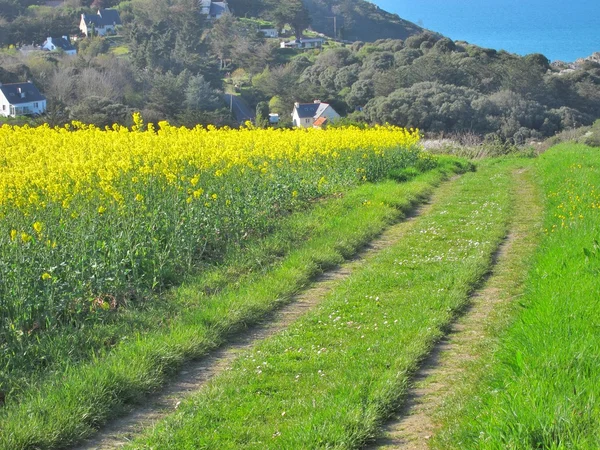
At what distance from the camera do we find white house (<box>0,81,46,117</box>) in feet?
125

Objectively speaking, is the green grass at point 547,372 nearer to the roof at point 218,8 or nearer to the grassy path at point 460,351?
the grassy path at point 460,351

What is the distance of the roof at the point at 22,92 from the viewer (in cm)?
3916

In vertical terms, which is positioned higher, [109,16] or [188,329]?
[109,16]

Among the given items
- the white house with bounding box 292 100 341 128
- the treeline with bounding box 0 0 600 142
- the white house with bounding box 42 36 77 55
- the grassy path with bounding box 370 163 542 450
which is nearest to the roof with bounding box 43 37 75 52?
the white house with bounding box 42 36 77 55

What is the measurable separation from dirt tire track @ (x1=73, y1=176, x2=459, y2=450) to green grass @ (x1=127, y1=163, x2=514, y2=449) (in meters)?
0.17

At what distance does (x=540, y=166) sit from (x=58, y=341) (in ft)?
58.2

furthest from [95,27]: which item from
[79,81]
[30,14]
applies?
[79,81]

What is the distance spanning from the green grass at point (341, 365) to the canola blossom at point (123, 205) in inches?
79.3

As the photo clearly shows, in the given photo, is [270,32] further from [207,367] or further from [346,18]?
[207,367]

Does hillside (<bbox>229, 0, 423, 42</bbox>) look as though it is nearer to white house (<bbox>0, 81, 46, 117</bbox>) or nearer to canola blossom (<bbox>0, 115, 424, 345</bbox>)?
white house (<bbox>0, 81, 46, 117</bbox>)

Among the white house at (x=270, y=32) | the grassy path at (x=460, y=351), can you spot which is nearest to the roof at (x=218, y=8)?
the white house at (x=270, y=32)

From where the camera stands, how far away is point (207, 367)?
668cm

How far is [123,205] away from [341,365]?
176 inches

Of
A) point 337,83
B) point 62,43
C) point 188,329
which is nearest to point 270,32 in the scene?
point 62,43
